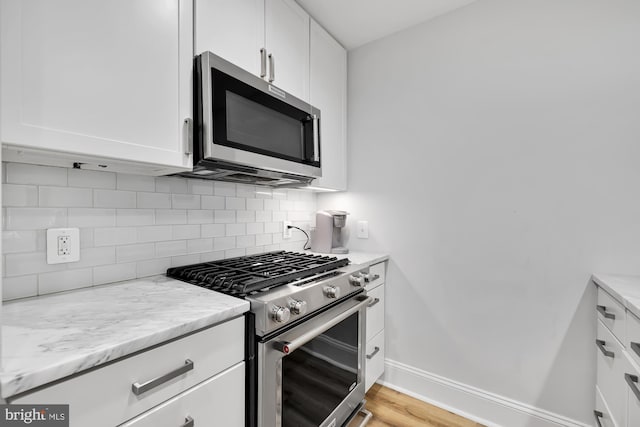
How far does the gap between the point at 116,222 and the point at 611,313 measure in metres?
2.16

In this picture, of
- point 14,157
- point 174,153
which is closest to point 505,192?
point 174,153

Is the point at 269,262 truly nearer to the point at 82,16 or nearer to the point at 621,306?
the point at 82,16

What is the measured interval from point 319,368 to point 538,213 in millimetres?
1437

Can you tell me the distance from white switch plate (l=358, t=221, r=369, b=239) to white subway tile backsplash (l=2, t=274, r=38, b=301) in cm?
180

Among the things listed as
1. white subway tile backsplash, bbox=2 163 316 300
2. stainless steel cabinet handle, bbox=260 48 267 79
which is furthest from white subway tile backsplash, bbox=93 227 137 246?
stainless steel cabinet handle, bbox=260 48 267 79

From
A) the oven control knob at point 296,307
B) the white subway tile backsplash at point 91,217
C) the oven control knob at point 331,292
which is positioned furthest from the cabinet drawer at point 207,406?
the white subway tile backsplash at point 91,217

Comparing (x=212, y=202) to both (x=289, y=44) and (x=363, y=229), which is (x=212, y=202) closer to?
(x=289, y=44)

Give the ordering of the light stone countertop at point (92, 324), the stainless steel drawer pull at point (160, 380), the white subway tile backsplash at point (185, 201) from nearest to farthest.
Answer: the light stone countertop at point (92, 324) < the stainless steel drawer pull at point (160, 380) < the white subway tile backsplash at point (185, 201)

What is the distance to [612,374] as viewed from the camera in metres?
1.22

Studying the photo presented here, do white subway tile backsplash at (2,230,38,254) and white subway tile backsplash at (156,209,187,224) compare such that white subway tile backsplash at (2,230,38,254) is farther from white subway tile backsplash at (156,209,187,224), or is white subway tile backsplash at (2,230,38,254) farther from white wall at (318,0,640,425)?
white wall at (318,0,640,425)

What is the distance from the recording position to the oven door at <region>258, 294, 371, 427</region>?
105cm

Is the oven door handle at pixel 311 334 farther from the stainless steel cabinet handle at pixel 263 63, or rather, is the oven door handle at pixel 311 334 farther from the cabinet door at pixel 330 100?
the stainless steel cabinet handle at pixel 263 63

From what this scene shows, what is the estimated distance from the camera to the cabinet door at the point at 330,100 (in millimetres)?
1901

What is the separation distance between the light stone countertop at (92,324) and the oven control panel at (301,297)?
0.23 feet
